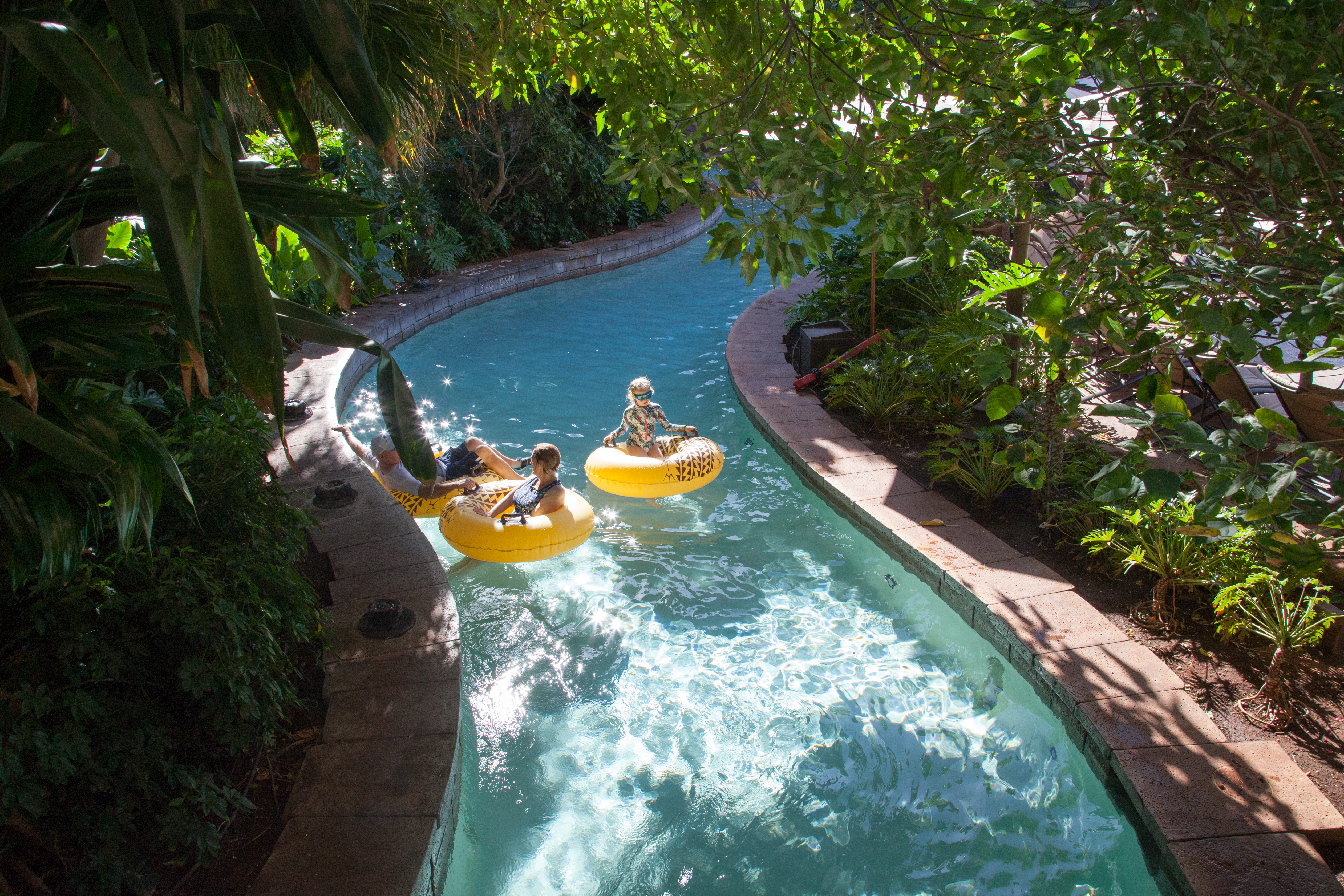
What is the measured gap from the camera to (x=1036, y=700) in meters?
4.56

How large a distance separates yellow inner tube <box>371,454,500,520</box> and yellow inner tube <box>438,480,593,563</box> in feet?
0.74

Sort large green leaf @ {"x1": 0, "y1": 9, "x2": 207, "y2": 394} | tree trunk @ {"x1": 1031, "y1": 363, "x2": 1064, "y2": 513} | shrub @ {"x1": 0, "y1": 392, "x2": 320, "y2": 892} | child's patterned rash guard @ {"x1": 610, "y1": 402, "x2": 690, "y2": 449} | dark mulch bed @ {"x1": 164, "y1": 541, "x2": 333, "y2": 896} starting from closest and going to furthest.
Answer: large green leaf @ {"x1": 0, "y1": 9, "x2": 207, "y2": 394}, shrub @ {"x1": 0, "y1": 392, "x2": 320, "y2": 892}, dark mulch bed @ {"x1": 164, "y1": 541, "x2": 333, "y2": 896}, tree trunk @ {"x1": 1031, "y1": 363, "x2": 1064, "y2": 513}, child's patterned rash guard @ {"x1": 610, "y1": 402, "x2": 690, "y2": 449}

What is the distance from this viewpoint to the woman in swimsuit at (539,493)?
236 inches

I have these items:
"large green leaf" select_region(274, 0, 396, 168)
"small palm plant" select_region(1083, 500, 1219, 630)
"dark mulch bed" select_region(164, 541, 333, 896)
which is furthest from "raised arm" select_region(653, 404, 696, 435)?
"large green leaf" select_region(274, 0, 396, 168)

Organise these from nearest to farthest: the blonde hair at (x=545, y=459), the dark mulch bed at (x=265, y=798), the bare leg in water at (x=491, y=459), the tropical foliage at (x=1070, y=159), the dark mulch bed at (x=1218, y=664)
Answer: the tropical foliage at (x=1070, y=159), the dark mulch bed at (x=265, y=798), the dark mulch bed at (x=1218, y=664), the blonde hair at (x=545, y=459), the bare leg in water at (x=491, y=459)

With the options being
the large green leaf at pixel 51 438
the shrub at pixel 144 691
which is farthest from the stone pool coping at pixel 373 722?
the large green leaf at pixel 51 438

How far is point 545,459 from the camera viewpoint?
598 cm

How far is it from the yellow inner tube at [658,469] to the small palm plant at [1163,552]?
123 inches

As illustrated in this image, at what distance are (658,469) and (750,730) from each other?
2736 millimetres

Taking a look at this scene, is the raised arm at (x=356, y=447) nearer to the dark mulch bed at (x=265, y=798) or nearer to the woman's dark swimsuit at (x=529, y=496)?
the woman's dark swimsuit at (x=529, y=496)

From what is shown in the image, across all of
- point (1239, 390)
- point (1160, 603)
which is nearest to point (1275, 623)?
point (1160, 603)

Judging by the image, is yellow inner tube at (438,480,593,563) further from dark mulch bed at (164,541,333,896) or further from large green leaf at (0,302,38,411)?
large green leaf at (0,302,38,411)

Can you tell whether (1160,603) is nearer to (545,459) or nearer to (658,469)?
(658,469)

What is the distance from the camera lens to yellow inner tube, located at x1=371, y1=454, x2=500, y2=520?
645cm
